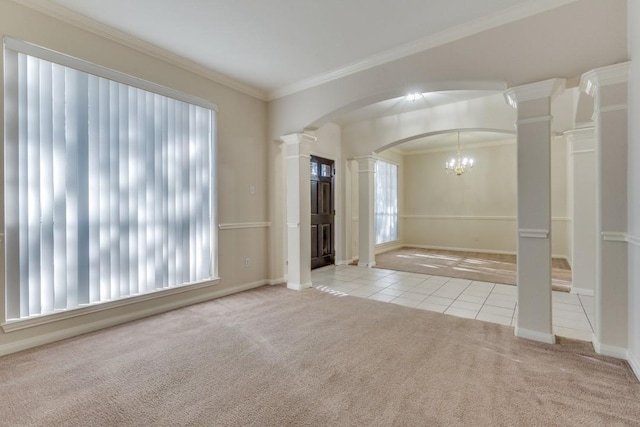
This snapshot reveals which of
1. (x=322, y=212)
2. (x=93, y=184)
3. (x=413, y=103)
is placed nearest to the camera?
(x=93, y=184)

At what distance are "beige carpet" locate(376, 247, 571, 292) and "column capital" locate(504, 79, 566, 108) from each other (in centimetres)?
295

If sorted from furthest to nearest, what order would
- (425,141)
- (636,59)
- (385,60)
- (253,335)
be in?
(425,141) < (385,60) < (253,335) < (636,59)

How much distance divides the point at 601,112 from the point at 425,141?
5217 millimetres

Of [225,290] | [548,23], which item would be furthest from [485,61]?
[225,290]

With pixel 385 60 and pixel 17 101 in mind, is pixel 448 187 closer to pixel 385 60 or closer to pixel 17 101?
pixel 385 60

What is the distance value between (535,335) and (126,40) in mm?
4593

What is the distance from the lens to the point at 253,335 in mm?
2531

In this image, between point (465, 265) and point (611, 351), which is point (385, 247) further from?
point (611, 351)

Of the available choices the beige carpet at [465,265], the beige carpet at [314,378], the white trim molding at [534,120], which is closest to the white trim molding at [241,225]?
the beige carpet at [314,378]

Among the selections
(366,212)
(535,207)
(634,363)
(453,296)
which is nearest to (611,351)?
(634,363)

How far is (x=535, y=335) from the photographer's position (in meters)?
2.42

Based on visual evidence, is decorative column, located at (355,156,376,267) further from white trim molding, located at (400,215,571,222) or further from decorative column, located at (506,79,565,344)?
decorative column, located at (506,79,565,344)

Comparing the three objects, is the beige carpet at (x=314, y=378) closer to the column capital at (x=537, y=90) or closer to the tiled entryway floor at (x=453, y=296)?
the tiled entryway floor at (x=453, y=296)

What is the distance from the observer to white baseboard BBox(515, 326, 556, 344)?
237 cm
